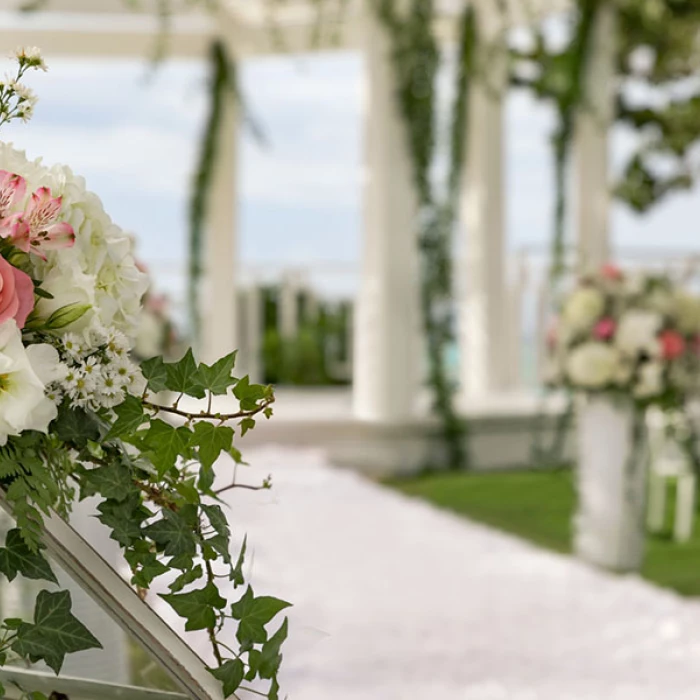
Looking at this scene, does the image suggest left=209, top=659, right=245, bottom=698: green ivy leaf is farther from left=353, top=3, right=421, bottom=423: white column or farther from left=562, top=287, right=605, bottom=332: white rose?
left=353, top=3, right=421, bottom=423: white column

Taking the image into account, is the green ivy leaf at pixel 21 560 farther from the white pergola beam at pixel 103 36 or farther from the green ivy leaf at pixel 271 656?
the white pergola beam at pixel 103 36

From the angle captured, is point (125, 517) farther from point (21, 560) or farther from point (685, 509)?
point (685, 509)

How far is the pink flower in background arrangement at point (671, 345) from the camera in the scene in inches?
136

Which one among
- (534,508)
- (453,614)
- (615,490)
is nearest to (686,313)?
(615,490)

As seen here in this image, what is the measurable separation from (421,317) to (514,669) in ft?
11.9

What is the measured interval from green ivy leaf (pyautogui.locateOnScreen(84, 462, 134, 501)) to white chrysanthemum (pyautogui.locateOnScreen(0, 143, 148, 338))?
0.10m

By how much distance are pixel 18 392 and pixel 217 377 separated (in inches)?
5.3

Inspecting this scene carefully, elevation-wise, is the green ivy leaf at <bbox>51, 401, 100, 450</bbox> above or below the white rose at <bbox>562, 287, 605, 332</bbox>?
above

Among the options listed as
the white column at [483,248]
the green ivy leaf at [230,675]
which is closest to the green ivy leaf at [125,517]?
the green ivy leaf at [230,675]

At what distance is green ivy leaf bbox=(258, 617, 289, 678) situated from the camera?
0.71 metres

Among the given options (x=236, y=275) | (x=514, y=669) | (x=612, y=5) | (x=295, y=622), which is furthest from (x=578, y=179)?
(x=295, y=622)

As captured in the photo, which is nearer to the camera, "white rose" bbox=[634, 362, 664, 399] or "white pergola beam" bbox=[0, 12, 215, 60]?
"white rose" bbox=[634, 362, 664, 399]

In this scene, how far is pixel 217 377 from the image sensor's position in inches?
28.1

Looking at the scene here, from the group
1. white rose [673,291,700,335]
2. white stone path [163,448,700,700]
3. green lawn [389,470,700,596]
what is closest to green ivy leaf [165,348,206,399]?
white stone path [163,448,700,700]
